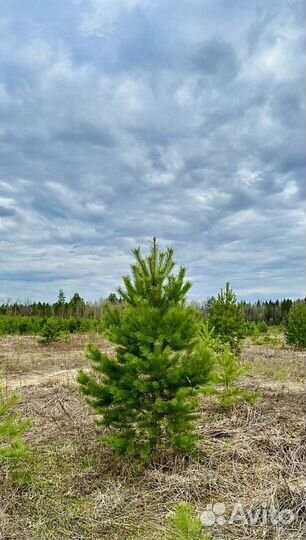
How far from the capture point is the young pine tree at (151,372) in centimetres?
496

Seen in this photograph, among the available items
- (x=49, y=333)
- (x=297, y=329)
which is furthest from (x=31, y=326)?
(x=297, y=329)

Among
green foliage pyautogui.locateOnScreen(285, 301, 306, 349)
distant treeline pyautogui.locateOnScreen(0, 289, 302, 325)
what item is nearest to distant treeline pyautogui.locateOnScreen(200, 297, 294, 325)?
distant treeline pyautogui.locateOnScreen(0, 289, 302, 325)

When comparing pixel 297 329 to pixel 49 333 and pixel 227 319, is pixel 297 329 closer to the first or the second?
pixel 227 319

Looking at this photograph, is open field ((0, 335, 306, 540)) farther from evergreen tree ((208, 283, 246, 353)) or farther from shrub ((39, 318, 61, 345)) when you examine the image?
shrub ((39, 318, 61, 345))

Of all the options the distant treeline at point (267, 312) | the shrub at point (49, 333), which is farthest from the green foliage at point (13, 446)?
the distant treeline at point (267, 312)

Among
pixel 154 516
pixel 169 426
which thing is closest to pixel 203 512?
pixel 154 516

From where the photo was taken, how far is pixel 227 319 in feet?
48.5

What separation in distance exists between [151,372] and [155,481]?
3.81 feet

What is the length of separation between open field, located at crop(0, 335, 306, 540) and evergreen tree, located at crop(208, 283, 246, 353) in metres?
7.51

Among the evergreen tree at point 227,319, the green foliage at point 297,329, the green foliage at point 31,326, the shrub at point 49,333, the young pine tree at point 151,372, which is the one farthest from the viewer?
the green foliage at point 31,326

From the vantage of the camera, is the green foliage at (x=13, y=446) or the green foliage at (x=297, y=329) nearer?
the green foliage at (x=13, y=446)

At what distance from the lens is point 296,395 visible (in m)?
8.21

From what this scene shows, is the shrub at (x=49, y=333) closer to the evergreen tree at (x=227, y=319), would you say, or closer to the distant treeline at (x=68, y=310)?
the evergreen tree at (x=227, y=319)

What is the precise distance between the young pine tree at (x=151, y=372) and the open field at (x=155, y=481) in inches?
15.1
